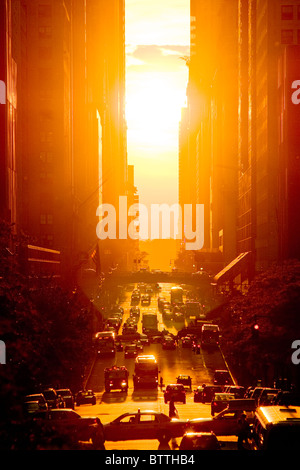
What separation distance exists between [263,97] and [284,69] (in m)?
18.8

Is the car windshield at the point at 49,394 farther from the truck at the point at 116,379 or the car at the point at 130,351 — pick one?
the car at the point at 130,351

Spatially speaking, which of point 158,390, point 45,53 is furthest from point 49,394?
point 45,53

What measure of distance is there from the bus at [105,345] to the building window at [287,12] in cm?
4806

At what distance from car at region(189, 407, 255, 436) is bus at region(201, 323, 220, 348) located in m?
72.0

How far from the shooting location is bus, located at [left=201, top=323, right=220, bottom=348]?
112m

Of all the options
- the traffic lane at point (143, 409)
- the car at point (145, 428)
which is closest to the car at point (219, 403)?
the traffic lane at point (143, 409)

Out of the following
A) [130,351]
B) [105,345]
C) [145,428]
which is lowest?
[130,351]

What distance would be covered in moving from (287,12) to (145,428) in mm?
98354

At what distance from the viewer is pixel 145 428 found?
3503 cm

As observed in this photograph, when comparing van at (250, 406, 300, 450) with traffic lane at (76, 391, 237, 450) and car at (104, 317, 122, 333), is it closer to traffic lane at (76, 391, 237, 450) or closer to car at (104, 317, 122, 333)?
traffic lane at (76, 391, 237, 450)

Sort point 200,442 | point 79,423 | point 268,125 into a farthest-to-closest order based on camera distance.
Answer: point 268,125 < point 79,423 < point 200,442

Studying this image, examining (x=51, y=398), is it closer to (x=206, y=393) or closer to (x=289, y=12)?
(x=206, y=393)

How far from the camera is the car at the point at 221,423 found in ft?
113
